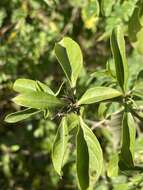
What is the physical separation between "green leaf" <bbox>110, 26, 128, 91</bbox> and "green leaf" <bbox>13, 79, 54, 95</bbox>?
0.21 metres

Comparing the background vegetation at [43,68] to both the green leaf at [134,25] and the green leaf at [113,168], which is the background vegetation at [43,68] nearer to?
the green leaf at [134,25]

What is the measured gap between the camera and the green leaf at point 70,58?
154 cm

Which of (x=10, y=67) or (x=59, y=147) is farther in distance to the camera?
(x=10, y=67)

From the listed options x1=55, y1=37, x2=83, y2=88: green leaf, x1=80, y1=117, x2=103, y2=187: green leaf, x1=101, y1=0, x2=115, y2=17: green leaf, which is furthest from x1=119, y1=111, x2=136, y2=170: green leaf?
x1=101, y1=0, x2=115, y2=17: green leaf

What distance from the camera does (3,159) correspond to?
9.89ft

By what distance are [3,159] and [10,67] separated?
661 millimetres

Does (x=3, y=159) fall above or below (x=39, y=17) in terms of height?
below

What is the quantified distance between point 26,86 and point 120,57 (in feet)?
1.00

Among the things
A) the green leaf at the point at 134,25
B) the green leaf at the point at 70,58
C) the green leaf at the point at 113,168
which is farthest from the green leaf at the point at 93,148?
the green leaf at the point at 134,25

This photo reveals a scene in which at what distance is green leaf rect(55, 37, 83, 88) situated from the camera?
1538 mm

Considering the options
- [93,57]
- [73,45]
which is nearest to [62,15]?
[93,57]

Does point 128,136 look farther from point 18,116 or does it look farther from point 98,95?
point 18,116

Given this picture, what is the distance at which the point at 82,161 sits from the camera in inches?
59.6

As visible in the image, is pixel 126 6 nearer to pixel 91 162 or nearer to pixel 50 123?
pixel 91 162
